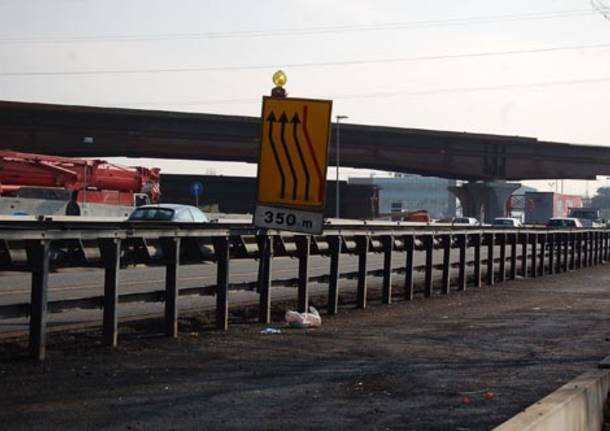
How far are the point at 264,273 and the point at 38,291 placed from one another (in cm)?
434

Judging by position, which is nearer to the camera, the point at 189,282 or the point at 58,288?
the point at 58,288

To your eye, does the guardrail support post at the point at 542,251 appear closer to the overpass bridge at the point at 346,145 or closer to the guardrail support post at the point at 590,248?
the guardrail support post at the point at 590,248

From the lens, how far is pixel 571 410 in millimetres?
6898

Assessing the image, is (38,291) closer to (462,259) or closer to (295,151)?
(295,151)

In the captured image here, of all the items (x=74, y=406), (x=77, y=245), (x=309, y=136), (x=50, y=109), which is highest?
(x=50, y=109)

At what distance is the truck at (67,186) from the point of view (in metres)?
36.7

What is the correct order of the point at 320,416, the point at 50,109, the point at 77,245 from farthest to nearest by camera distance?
the point at 50,109
the point at 77,245
the point at 320,416

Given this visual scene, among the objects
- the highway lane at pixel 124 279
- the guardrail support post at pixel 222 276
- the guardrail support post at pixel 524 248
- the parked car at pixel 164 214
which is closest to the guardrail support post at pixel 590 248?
the guardrail support post at pixel 524 248

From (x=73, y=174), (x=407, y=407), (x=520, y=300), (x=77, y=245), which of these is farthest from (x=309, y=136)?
(x=73, y=174)

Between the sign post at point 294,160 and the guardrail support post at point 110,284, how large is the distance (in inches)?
96.9

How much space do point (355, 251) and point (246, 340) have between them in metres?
4.82

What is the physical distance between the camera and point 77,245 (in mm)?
10352

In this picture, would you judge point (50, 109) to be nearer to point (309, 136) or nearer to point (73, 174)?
point (73, 174)

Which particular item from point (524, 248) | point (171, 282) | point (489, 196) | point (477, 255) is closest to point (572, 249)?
point (524, 248)
